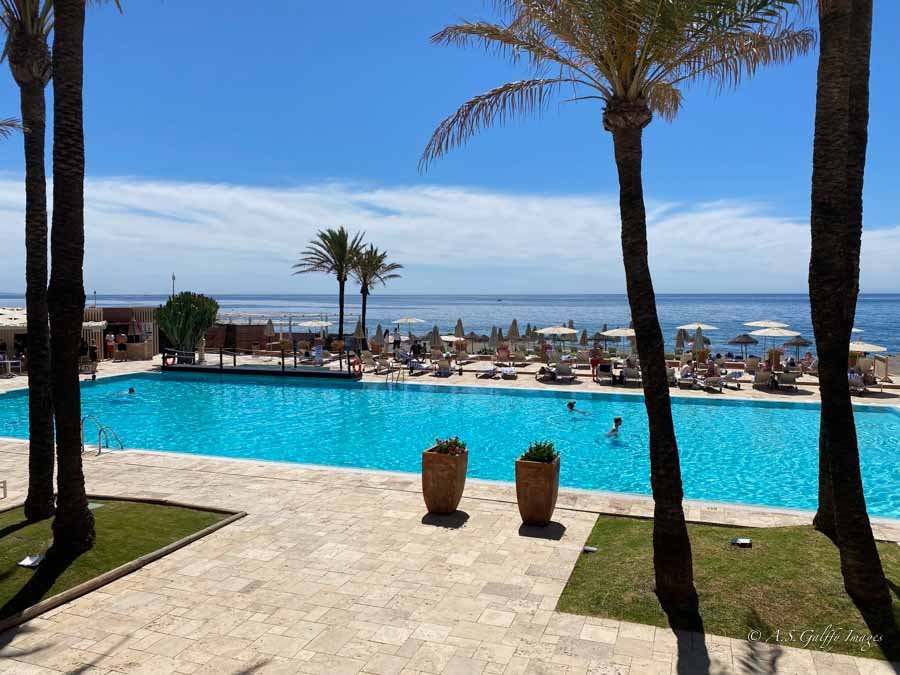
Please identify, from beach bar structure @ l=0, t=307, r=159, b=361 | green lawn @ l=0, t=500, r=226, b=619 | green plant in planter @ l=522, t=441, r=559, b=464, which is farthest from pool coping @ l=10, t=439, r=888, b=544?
beach bar structure @ l=0, t=307, r=159, b=361

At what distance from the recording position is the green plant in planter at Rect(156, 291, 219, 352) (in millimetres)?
29438

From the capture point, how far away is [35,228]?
8391 mm

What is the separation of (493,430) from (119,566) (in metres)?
11.7

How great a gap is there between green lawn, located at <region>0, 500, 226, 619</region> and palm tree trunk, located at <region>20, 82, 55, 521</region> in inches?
20.1

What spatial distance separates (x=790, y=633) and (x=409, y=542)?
13.8ft

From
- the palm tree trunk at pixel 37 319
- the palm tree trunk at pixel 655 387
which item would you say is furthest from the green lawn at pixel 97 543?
the palm tree trunk at pixel 655 387

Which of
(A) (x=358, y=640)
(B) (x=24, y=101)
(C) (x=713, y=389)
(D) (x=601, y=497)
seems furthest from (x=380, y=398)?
(A) (x=358, y=640)

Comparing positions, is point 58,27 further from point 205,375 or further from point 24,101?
point 205,375

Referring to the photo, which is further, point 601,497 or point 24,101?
point 601,497

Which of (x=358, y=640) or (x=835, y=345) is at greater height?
(x=835, y=345)

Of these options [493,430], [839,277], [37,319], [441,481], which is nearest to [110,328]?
[493,430]

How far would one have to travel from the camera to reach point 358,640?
18.7 feet

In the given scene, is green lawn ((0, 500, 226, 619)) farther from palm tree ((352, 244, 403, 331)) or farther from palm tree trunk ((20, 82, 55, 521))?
palm tree ((352, 244, 403, 331))

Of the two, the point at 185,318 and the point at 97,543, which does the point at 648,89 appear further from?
the point at 185,318
